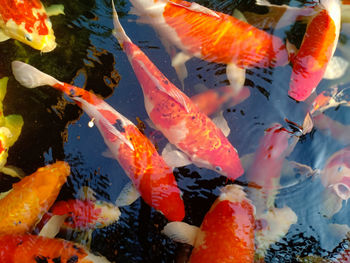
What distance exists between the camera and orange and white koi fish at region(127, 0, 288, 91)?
2879 millimetres

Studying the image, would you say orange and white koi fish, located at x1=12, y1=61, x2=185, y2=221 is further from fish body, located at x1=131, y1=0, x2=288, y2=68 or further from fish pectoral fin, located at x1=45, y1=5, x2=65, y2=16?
fish body, located at x1=131, y1=0, x2=288, y2=68

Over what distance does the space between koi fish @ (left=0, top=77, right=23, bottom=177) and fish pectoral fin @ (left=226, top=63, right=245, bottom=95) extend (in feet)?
6.03

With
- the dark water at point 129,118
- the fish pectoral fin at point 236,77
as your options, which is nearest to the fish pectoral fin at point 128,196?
the dark water at point 129,118

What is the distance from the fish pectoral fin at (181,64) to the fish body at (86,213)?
4.02ft

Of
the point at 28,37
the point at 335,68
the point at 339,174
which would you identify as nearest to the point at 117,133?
the point at 28,37

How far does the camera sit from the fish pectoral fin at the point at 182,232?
8.69 feet

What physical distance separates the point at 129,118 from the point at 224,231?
1198mm

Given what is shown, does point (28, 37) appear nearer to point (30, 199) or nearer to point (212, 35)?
point (30, 199)

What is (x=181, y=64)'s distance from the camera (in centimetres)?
305

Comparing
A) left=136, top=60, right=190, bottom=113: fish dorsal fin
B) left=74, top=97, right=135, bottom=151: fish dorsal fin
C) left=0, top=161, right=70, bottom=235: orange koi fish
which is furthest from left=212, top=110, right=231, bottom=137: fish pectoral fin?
left=0, top=161, right=70, bottom=235: orange koi fish

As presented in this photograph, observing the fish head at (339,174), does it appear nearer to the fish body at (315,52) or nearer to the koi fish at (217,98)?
the fish body at (315,52)

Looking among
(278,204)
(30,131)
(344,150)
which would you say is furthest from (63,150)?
(344,150)

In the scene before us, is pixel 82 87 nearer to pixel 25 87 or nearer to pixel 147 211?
pixel 25 87

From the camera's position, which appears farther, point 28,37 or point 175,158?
point 28,37
